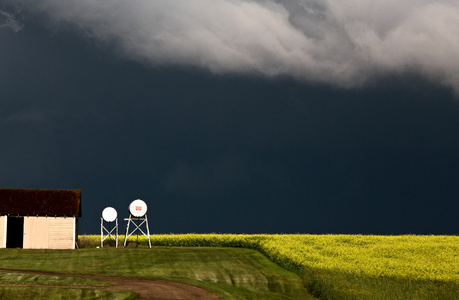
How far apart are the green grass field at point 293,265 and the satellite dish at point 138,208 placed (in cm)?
486

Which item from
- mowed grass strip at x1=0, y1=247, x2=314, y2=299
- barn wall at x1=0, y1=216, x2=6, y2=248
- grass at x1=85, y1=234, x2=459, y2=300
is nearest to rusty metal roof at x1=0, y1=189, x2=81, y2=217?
barn wall at x1=0, y1=216, x2=6, y2=248

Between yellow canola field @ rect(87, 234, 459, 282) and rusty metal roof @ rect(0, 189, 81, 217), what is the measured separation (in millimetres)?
9176

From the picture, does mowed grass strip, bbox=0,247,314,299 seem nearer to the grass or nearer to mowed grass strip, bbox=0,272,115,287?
the grass

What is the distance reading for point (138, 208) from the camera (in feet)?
172

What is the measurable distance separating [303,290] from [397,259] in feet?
39.1

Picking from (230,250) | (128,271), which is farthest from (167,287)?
(230,250)

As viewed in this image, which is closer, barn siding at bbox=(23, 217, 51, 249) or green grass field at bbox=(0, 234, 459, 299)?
green grass field at bbox=(0, 234, 459, 299)

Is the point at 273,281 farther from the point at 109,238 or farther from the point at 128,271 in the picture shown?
the point at 109,238

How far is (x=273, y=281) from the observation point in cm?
3538

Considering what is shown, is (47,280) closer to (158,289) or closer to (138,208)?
(158,289)

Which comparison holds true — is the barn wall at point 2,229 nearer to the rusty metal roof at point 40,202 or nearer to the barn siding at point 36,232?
the rusty metal roof at point 40,202

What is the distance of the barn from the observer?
48812mm

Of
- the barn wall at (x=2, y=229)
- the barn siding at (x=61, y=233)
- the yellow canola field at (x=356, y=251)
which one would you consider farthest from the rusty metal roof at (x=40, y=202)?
the yellow canola field at (x=356, y=251)

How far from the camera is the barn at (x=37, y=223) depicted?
4881 cm
